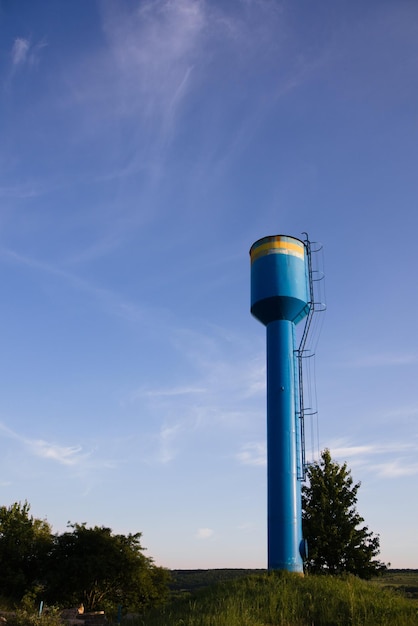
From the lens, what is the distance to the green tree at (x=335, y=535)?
28609 mm

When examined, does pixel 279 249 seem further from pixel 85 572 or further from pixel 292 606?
pixel 85 572

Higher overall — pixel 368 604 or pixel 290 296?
pixel 290 296

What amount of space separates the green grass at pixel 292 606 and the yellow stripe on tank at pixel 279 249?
15137mm

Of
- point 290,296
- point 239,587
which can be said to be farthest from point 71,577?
point 290,296

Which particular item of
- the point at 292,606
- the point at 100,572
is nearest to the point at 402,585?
the point at 100,572

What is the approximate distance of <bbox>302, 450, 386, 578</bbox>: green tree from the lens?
2861 centimetres

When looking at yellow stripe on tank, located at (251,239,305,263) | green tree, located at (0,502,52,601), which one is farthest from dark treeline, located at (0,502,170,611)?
yellow stripe on tank, located at (251,239,305,263)

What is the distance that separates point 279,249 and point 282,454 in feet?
33.7

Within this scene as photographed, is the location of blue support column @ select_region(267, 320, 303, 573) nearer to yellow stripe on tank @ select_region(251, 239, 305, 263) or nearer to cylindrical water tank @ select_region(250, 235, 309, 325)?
cylindrical water tank @ select_region(250, 235, 309, 325)

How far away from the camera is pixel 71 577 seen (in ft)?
114

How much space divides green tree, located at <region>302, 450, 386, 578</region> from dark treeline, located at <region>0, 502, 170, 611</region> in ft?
43.2

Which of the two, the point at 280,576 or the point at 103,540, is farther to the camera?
the point at 103,540

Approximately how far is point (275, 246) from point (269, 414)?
8.61m

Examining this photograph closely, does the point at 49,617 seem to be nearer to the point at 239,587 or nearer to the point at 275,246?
the point at 239,587
